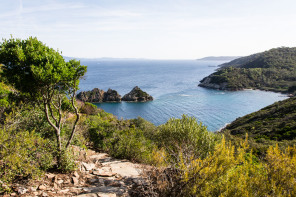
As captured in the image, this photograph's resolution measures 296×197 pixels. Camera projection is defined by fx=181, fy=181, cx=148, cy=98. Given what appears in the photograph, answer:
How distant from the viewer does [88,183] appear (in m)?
9.50

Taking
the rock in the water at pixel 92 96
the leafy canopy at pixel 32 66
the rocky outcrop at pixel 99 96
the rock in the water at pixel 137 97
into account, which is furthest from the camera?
the rock in the water at pixel 137 97

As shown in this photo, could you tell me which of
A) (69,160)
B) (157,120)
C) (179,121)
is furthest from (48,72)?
(157,120)

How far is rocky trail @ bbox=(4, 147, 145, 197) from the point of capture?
25.6 ft

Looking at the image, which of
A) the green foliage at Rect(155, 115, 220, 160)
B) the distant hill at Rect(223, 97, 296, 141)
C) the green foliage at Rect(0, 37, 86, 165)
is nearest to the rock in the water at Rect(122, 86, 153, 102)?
the distant hill at Rect(223, 97, 296, 141)

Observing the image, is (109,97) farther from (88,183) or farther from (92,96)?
(88,183)

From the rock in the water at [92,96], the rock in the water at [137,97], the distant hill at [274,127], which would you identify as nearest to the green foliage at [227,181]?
the distant hill at [274,127]

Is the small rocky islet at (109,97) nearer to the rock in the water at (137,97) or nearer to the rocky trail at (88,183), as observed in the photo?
the rock in the water at (137,97)

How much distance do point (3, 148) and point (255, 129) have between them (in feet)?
185

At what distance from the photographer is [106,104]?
3536 inches

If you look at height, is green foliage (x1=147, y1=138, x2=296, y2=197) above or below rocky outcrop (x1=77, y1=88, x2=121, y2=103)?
above

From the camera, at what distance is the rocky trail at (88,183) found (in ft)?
25.6

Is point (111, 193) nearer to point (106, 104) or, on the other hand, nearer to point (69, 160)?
point (69, 160)

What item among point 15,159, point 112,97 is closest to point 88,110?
point 15,159

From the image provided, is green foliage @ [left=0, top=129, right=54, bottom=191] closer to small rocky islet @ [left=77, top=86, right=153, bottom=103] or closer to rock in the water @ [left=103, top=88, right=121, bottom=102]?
small rocky islet @ [left=77, top=86, right=153, bottom=103]
